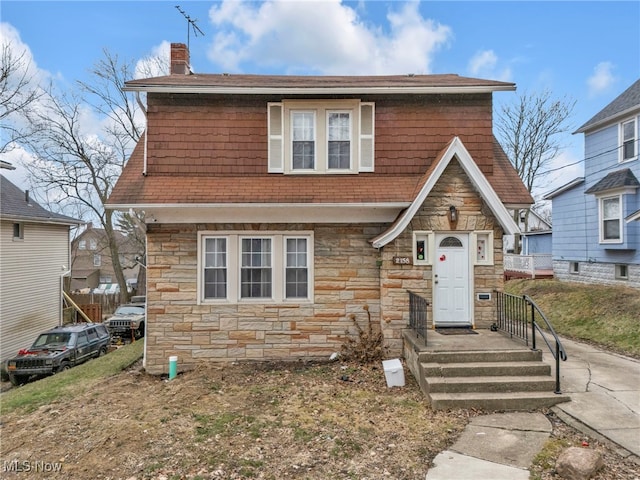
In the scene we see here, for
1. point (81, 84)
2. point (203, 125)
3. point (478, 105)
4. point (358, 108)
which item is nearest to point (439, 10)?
point (478, 105)

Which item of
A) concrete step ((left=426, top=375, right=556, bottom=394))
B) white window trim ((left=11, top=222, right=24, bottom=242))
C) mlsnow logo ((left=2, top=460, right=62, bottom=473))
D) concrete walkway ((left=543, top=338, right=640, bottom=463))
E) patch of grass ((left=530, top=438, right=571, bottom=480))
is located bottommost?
mlsnow logo ((left=2, top=460, right=62, bottom=473))

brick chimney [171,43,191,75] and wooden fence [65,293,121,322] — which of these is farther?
wooden fence [65,293,121,322]

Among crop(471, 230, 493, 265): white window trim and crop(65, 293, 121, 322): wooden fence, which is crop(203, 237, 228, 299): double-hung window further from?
crop(65, 293, 121, 322): wooden fence

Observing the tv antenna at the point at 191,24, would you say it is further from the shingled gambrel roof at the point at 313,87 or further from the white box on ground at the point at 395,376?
the white box on ground at the point at 395,376

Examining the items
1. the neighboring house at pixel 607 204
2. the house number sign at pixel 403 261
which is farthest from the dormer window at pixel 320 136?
the neighboring house at pixel 607 204

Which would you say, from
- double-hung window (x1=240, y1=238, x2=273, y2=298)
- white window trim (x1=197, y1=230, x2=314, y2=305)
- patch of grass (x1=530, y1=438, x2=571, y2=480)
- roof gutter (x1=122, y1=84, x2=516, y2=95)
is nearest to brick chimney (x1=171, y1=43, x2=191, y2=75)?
roof gutter (x1=122, y1=84, x2=516, y2=95)

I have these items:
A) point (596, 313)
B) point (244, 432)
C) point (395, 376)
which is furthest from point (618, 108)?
point (244, 432)

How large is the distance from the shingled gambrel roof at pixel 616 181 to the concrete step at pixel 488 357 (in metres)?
10.1

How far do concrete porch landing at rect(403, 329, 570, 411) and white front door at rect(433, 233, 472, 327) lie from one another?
104 centimetres

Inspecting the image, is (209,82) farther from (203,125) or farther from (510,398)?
(510,398)

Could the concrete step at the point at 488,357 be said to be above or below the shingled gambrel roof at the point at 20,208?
below

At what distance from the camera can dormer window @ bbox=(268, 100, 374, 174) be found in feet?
27.6

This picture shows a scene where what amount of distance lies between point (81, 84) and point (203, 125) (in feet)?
54.7

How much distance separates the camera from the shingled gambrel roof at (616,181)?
12.5 metres
